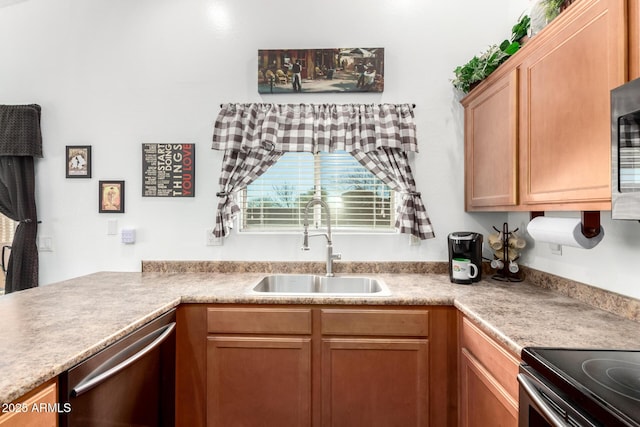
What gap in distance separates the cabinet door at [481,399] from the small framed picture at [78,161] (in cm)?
267

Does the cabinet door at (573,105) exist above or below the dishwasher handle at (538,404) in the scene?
above

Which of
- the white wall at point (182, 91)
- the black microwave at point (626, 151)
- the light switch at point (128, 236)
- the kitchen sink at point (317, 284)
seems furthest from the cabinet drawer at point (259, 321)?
the black microwave at point (626, 151)

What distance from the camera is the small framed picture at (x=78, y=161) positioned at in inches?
90.8

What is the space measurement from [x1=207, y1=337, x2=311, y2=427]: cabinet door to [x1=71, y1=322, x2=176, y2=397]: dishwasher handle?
0.31 metres

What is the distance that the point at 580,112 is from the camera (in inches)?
45.7

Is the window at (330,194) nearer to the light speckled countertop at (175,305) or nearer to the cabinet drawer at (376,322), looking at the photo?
the light speckled countertop at (175,305)

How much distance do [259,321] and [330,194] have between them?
41.4 inches

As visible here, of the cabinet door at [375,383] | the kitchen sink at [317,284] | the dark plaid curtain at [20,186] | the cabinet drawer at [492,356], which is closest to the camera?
the cabinet drawer at [492,356]

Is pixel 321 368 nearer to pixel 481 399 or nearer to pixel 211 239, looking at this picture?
pixel 481 399

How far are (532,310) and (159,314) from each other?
5.37ft

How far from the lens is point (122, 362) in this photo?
3.81ft

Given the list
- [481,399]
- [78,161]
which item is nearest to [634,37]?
[481,399]

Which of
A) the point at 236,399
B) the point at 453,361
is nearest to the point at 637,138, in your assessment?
the point at 453,361

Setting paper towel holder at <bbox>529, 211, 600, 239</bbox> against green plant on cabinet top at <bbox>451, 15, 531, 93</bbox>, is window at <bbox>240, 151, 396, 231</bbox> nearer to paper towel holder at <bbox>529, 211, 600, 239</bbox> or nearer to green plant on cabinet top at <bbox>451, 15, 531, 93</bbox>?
green plant on cabinet top at <bbox>451, 15, 531, 93</bbox>
